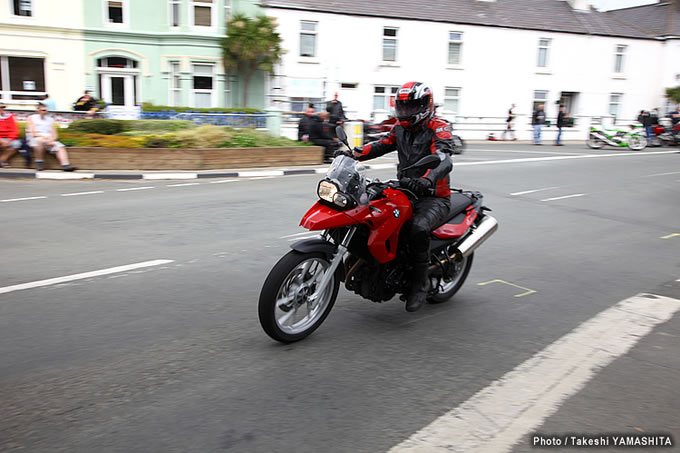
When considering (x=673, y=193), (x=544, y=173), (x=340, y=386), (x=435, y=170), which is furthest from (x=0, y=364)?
(x=544, y=173)

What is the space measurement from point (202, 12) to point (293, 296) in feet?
85.9

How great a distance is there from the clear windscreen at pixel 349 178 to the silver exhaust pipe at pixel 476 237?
1.38 metres

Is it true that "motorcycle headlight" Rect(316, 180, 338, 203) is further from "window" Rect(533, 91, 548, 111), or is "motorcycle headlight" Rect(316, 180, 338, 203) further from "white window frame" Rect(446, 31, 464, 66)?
"window" Rect(533, 91, 548, 111)

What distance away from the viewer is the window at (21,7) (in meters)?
25.2

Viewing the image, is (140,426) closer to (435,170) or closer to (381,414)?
(381,414)

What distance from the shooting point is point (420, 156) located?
15.2 ft

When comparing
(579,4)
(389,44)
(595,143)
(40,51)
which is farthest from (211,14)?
(579,4)

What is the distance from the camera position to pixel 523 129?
33.9 m

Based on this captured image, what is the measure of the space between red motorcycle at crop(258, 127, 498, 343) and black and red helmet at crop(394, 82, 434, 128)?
0.44 metres

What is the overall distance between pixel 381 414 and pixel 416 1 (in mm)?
32266

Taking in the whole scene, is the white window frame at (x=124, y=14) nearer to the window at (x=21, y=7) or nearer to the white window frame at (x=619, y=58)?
the window at (x=21, y=7)

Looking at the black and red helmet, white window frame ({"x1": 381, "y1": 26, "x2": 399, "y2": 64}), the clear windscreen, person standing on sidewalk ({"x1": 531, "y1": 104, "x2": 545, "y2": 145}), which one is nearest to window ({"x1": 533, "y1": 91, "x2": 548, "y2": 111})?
person standing on sidewalk ({"x1": 531, "y1": 104, "x2": 545, "y2": 145})

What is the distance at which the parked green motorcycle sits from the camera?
25.4 m

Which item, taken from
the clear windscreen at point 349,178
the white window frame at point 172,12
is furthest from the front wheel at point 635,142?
the clear windscreen at point 349,178
